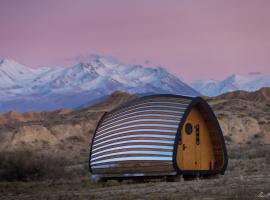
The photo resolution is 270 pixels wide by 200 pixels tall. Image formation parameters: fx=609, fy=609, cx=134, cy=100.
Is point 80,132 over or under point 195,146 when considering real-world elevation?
over

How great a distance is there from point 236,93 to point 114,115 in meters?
72.6

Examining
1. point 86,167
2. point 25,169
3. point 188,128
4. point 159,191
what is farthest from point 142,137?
point 86,167

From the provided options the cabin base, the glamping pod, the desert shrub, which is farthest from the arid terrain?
the glamping pod

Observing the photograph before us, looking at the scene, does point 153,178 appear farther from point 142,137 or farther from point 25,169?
point 25,169

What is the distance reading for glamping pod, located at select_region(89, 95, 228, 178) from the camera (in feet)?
73.2

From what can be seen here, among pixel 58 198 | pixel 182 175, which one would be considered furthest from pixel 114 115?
pixel 58 198

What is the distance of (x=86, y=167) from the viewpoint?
32812 millimetres

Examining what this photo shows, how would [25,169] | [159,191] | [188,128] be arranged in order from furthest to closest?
[25,169]
[188,128]
[159,191]

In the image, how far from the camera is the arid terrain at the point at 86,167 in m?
17.4

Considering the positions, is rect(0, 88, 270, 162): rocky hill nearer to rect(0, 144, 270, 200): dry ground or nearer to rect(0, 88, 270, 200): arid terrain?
rect(0, 88, 270, 200): arid terrain

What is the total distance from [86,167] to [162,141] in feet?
37.0

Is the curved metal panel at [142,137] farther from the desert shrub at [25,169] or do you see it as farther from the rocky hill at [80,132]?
the rocky hill at [80,132]

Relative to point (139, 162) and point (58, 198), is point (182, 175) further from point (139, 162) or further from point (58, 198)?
point (58, 198)

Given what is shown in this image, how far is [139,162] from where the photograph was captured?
22734 mm
